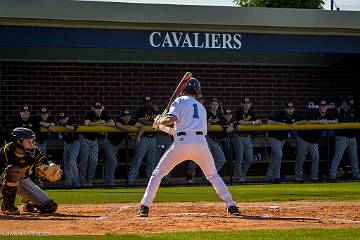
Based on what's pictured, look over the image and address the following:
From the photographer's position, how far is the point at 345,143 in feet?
63.0

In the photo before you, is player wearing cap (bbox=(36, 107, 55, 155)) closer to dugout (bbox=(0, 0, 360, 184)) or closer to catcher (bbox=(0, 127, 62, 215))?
dugout (bbox=(0, 0, 360, 184))

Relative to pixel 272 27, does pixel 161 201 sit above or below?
below

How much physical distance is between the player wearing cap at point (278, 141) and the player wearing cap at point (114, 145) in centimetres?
302

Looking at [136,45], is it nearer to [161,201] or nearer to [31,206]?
[161,201]

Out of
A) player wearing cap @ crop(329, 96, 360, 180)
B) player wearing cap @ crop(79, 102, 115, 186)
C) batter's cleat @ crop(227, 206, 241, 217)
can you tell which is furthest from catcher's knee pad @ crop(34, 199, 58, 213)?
player wearing cap @ crop(329, 96, 360, 180)

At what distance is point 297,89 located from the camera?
72.2ft

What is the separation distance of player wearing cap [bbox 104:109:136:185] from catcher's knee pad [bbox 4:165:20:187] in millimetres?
6601

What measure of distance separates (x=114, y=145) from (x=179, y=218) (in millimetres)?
7182

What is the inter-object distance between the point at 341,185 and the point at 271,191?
238 centimetres

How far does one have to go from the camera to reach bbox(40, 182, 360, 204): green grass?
45.9 feet

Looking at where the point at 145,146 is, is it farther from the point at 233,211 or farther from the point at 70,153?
the point at 233,211

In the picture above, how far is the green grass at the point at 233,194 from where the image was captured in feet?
45.9

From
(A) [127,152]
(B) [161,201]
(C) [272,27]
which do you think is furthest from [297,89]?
(B) [161,201]

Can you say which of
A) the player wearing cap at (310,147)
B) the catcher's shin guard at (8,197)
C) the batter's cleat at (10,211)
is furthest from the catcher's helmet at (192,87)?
the player wearing cap at (310,147)
